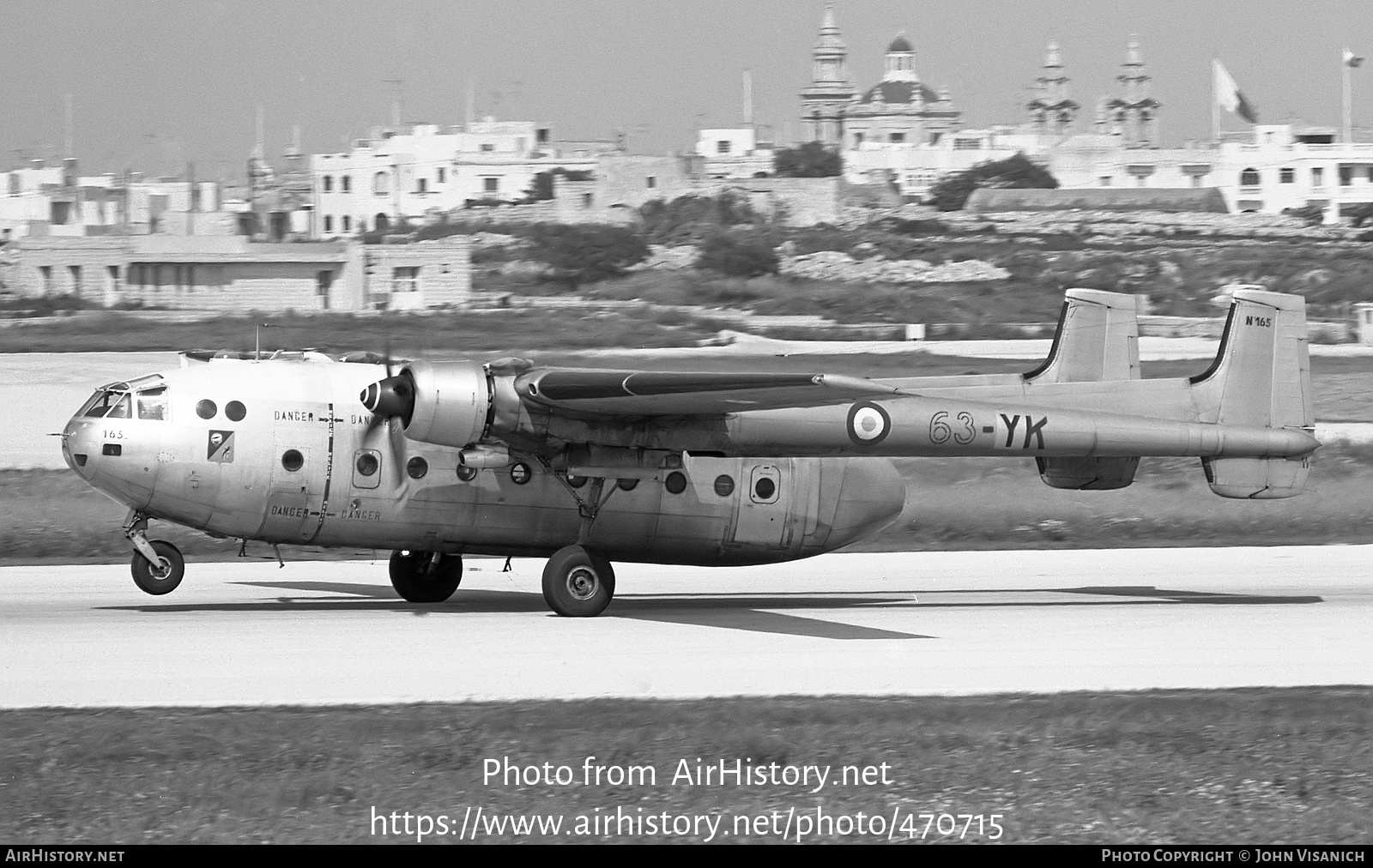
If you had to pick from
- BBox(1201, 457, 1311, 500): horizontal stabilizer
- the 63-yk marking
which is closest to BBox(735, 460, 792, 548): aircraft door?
the 63-yk marking

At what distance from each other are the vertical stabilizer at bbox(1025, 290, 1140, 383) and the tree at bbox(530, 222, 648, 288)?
79518 mm

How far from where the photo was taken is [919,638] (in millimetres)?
19094

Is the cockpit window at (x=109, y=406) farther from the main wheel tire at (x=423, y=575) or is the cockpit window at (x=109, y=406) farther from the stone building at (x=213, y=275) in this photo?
the stone building at (x=213, y=275)

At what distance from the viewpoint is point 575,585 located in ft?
65.8

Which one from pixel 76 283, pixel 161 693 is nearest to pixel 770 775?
pixel 161 693

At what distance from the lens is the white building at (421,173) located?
550 ft

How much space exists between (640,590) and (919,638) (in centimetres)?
575

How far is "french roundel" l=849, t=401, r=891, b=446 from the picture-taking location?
20.0 meters

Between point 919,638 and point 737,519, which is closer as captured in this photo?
point 919,638

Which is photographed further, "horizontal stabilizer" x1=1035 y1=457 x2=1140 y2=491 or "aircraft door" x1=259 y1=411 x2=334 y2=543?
"horizontal stabilizer" x1=1035 y1=457 x2=1140 y2=491

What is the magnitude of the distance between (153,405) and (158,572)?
6.75ft

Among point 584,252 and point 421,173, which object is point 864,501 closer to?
point 584,252

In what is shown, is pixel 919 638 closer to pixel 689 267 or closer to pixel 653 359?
pixel 653 359

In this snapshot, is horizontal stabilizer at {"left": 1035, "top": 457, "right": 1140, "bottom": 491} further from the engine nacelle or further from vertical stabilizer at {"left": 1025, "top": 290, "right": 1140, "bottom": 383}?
the engine nacelle
